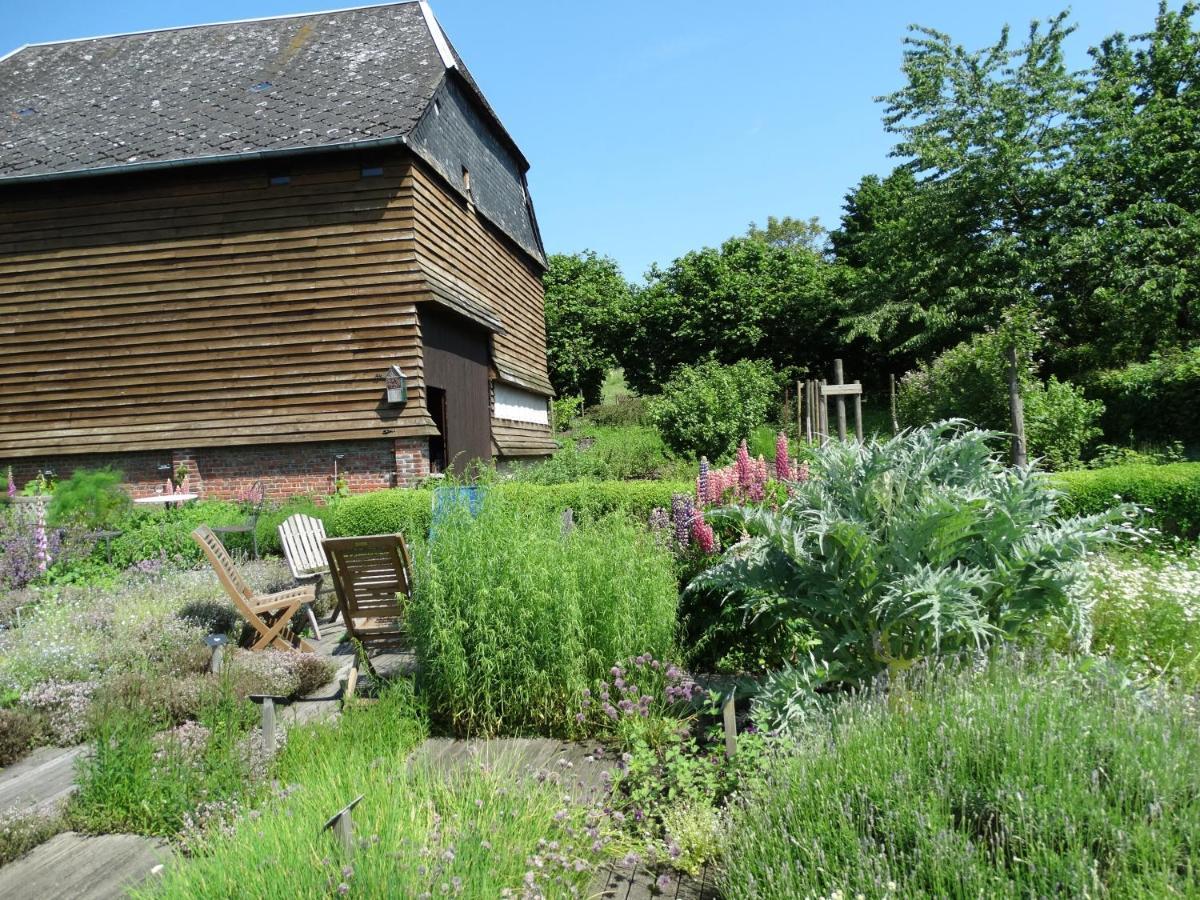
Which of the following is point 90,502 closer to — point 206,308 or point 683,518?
point 206,308

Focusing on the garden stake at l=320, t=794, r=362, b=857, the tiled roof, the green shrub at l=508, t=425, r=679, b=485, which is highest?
the tiled roof

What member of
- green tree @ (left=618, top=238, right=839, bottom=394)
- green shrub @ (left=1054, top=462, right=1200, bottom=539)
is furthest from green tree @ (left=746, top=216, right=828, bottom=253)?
green shrub @ (left=1054, top=462, right=1200, bottom=539)

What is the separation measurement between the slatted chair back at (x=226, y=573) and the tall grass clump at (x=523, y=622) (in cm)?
213

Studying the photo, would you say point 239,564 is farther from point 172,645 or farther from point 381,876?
point 381,876

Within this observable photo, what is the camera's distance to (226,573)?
5.47 metres

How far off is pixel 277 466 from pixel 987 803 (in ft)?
37.3

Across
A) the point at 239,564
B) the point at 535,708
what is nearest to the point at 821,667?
the point at 535,708

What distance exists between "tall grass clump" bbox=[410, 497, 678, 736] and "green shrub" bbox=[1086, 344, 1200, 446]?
13.4m

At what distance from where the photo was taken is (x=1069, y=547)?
10.6ft

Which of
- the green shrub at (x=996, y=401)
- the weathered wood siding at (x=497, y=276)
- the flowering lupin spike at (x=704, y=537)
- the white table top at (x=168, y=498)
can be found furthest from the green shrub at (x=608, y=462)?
the flowering lupin spike at (x=704, y=537)

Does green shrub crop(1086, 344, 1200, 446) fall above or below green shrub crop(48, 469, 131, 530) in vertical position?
above

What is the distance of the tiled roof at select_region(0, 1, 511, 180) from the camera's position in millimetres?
11609

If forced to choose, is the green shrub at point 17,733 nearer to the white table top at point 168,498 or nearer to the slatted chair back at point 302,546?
the slatted chair back at point 302,546

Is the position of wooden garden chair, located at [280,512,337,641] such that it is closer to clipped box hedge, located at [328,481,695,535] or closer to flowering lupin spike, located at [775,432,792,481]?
clipped box hedge, located at [328,481,695,535]
